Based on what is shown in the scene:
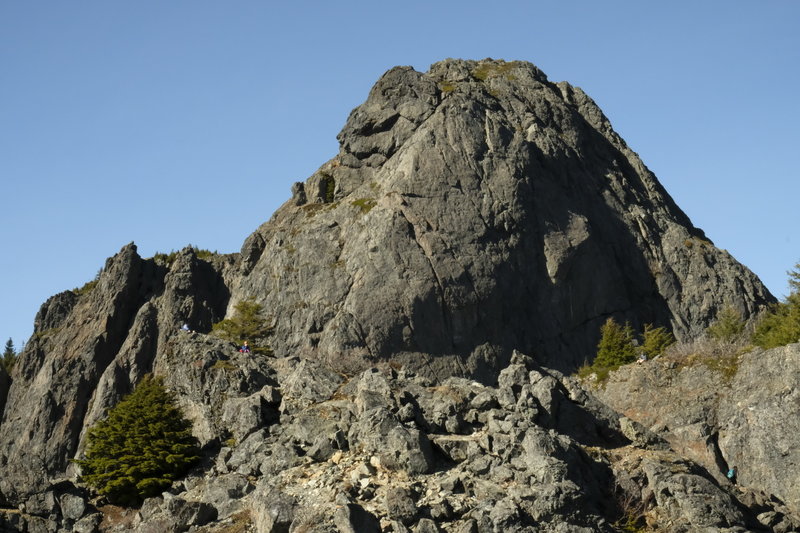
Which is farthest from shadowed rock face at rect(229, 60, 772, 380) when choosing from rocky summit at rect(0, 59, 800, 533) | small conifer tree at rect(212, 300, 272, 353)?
small conifer tree at rect(212, 300, 272, 353)

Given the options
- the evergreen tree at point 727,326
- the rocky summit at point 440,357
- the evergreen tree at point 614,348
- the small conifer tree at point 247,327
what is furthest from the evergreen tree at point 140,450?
the evergreen tree at point 727,326

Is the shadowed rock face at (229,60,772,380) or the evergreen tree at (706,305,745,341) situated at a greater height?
the shadowed rock face at (229,60,772,380)

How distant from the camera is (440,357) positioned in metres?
68.9

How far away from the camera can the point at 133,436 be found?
45719mm

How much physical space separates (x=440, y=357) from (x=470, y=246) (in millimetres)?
8580

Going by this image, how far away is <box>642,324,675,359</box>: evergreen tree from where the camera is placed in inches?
2589

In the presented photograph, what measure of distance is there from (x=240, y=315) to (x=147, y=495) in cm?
3090

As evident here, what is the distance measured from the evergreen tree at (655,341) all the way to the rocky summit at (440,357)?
4696mm

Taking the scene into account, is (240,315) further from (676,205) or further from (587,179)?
(676,205)

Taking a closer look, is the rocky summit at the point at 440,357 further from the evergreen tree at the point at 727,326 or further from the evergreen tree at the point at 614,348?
the evergreen tree at the point at 614,348

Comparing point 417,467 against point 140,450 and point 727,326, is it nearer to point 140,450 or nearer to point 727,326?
point 140,450

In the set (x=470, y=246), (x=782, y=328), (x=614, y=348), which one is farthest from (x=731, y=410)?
(x=470, y=246)

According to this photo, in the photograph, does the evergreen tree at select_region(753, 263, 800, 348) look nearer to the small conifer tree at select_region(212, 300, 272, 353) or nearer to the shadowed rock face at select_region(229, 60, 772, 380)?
the shadowed rock face at select_region(229, 60, 772, 380)

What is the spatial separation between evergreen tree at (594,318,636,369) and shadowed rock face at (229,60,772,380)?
15.2ft
